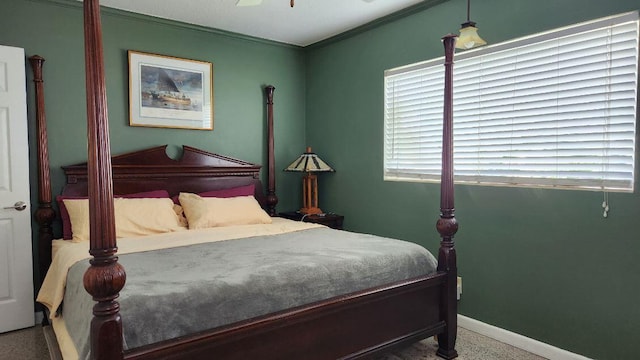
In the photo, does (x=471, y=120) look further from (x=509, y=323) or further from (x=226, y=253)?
(x=226, y=253)

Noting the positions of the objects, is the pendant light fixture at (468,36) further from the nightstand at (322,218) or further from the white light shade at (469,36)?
the nightstand at (322,218)

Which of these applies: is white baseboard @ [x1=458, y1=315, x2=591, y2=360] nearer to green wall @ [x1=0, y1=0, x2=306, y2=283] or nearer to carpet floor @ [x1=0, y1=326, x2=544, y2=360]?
carpet floor @ [x1=0, y1=326, x2=544, y2=360]

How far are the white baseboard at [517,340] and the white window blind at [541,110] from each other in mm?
1038

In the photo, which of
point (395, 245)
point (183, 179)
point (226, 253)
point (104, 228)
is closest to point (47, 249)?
point (183, 179)

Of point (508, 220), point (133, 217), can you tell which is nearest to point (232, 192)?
point (133, 217)

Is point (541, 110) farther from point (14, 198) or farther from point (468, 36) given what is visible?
point (14, 198)

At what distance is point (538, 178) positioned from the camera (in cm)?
278

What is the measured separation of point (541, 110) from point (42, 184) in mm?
3633

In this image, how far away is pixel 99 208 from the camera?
151 centimetres

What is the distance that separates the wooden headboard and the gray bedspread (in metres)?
1.27

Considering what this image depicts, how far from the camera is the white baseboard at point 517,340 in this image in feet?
8.72

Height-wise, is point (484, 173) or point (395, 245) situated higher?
point (484, 173)

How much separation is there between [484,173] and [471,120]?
41cm

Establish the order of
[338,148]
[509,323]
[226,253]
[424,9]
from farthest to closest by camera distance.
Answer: [338,148], [424,9], [509,323], [226,253]
